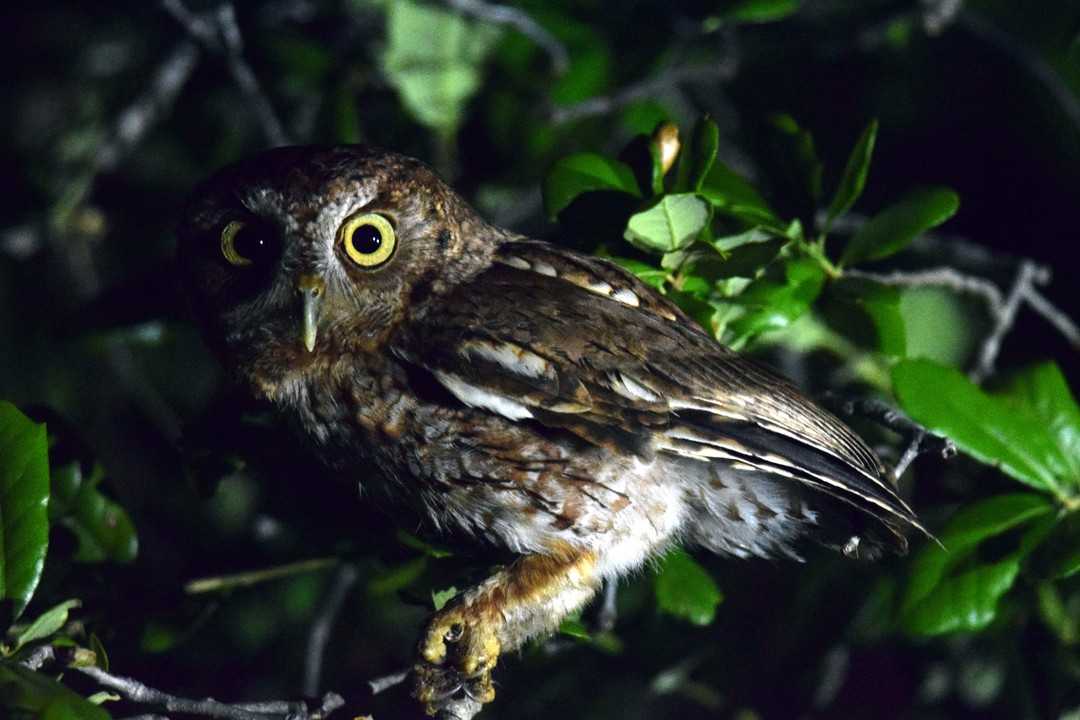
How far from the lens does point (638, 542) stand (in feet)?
8.04

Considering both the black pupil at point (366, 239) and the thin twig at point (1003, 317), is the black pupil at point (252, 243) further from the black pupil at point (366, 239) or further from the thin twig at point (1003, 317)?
the thin twig at point (1003, 317)

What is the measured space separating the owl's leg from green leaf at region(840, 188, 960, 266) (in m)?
0.88

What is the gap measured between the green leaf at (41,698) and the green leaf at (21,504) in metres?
0.26

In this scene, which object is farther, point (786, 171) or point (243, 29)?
point (243, 29)

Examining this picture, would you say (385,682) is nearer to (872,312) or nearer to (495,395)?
(495,395)

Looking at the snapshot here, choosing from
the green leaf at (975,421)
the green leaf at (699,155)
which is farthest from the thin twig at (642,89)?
the green leaf at (975,421)

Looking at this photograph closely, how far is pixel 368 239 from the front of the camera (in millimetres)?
2432

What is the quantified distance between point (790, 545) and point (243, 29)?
99.6 inches

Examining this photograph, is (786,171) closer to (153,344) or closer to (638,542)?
(638,542)

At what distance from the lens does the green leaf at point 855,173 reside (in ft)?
7.87

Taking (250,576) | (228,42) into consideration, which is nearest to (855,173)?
(250,576)

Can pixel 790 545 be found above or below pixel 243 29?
below

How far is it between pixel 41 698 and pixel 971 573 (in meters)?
1.80

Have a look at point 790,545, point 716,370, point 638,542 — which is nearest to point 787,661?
point 790,545
